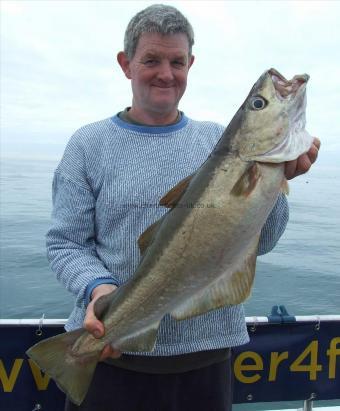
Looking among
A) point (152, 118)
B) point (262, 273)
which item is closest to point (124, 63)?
point (152, 118)

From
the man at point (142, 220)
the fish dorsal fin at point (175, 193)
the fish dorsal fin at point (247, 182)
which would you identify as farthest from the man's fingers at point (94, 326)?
the fish dorsal fin at point (247, 182)

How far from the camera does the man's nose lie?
8.34 ft

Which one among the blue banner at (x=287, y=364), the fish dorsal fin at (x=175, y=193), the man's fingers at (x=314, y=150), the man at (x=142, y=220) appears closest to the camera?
the man's fingers at (x=314, y=150)

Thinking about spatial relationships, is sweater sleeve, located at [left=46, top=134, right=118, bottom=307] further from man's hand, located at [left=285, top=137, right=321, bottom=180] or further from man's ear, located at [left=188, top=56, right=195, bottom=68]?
man's hand, located at [left=285, top=137, right=321, bottom=180]

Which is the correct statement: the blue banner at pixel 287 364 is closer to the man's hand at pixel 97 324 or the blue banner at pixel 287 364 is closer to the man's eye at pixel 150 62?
the man's hand at pixel 97 324

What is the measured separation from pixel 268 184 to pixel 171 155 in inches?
33.3

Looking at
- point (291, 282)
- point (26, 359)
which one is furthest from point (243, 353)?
point (291, 282)

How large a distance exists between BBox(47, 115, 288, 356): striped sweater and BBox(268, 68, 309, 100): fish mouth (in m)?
0.66

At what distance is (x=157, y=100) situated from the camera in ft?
8.62

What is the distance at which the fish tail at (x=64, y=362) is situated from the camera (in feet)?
7.35

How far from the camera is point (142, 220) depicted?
2535mm

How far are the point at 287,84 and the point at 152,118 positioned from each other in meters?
0.99

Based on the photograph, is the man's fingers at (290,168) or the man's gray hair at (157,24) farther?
the man's gray hair at (157,24)

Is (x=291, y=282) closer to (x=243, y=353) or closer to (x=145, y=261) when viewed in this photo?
(x=243, y=353)
